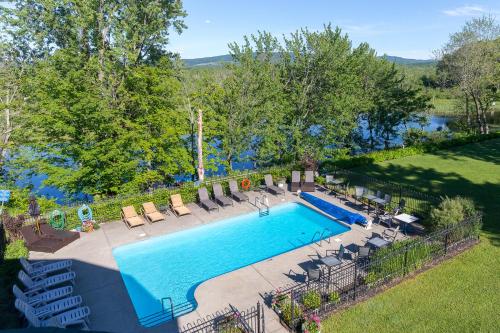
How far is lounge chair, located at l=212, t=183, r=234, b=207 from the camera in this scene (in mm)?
18703

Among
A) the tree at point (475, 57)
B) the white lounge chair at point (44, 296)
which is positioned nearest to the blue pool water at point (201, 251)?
the white lounge chair at point (44, 296)

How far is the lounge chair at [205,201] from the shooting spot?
59.7 ft

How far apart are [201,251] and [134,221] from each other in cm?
422

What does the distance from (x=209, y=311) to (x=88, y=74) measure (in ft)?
61.3

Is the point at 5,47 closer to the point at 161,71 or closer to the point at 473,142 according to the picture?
the point at 161,71

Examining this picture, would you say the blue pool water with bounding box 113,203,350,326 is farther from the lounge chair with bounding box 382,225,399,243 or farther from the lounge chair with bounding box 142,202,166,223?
the lounge chair with bounding box 382,225,399,243

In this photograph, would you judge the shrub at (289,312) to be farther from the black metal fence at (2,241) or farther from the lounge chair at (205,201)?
the black metal fence at (2,241)

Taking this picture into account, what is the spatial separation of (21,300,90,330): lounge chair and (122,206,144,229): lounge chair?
7017mm

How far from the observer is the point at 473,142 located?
1352 inches

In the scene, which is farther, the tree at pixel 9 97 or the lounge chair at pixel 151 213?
the tree at pixel 9 97

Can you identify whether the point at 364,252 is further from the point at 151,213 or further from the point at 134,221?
the point at 134,221

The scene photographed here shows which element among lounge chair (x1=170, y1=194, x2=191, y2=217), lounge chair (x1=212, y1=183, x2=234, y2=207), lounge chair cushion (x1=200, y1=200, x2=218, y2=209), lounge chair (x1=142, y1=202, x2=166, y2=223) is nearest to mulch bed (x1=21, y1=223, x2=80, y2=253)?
lounge chair (x1=142, y1=202, x2=166, y2=223)

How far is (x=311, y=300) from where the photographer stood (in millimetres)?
9492

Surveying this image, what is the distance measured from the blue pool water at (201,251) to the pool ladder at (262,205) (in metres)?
0.30
